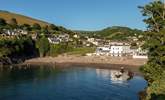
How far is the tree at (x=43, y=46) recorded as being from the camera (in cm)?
18288

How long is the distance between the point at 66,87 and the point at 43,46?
92.1 meters

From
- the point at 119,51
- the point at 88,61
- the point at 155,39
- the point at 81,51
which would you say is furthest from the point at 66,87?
the point at 119,51

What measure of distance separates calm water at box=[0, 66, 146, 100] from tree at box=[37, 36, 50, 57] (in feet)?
196

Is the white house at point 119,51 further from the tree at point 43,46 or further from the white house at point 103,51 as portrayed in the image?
the tree at point 43,46

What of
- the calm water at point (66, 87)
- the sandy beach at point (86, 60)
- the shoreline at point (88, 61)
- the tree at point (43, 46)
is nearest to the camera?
the calm water at point (66, 87)

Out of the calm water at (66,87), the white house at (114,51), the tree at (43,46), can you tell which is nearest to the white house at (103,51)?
the white house at (114,51)

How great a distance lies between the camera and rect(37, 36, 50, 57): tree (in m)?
183

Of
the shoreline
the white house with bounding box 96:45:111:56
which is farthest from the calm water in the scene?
the white house with bounding box 96:45:111:56

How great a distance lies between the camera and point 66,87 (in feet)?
305

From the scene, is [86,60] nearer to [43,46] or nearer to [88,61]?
[88,61]

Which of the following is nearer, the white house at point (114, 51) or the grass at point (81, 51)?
the grass at point (81, 51)

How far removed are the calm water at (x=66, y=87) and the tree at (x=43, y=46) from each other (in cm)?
5974

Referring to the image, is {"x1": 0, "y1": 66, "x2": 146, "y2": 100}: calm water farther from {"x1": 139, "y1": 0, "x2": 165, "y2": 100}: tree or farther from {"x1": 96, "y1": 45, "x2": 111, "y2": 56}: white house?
{"x1": 96, "y1": 45, "x2": 111, "y2": 56}: white house

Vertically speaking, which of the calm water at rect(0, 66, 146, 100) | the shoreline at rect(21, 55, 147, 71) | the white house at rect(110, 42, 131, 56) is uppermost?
the white house at rect(110, 42, 131, 56)
